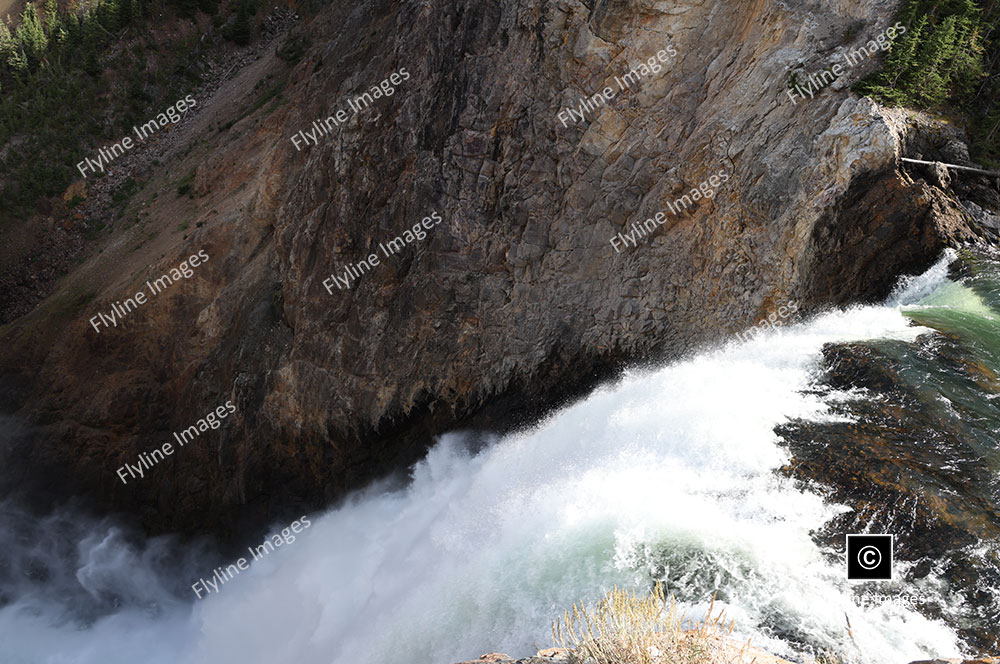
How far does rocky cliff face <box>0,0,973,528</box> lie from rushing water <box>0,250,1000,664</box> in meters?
1.25

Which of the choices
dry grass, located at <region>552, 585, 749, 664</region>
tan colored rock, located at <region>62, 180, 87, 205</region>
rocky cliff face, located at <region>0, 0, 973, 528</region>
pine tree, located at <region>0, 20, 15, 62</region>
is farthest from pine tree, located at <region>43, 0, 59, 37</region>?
dry grass, located at <region>552, 585, 749, 664</region>

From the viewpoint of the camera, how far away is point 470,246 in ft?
46.7

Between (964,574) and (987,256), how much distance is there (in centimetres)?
642

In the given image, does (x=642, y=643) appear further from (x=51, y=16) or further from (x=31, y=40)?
(x=51, y=16)

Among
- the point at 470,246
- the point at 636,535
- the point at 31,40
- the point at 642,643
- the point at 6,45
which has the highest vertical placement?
the point at 6,45

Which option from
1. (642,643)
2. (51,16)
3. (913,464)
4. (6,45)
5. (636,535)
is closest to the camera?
(642,643)

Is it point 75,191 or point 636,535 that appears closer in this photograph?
point 636,535

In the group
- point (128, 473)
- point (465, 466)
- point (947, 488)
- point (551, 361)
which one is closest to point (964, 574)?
point (947, 488)

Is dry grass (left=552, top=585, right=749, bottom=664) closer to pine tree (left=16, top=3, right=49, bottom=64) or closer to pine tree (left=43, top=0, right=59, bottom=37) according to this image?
pine tree (left=16, top=3, right=49, bottom=64)

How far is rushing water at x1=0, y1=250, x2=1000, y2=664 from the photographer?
6207 millimetres

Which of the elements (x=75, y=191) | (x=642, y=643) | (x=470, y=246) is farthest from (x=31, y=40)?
(x=642, y=643)

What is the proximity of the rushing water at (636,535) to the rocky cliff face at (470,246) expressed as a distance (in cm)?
125

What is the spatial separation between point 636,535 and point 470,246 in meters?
8.35

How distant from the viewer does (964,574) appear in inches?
239
